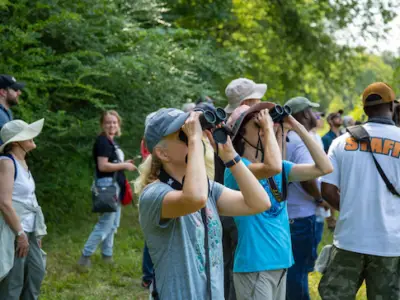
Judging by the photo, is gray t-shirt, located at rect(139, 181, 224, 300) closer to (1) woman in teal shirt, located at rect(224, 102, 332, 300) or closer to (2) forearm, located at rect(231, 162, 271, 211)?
(2) forearm, located at rect(231, 162, 271, 211)

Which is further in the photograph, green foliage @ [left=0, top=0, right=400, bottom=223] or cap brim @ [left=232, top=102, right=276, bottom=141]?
green foliage @ [left=0, top=0, right=400, bottom=223]

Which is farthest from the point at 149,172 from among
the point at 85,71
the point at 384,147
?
the point at 85,71

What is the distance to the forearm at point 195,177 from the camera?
8.59 ft

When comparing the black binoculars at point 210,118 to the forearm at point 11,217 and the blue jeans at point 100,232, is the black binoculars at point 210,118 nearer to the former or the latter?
the forearm at point 11,217

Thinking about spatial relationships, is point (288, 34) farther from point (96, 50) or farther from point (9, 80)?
point (9, 80)

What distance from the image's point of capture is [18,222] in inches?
186

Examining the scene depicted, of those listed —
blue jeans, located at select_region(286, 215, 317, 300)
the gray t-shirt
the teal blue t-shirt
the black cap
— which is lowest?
blue jeans, located at select_region(286, 215, 317, 300)

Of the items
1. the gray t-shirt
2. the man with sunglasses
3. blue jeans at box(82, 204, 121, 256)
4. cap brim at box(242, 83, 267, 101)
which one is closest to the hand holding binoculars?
the gray t-shirt

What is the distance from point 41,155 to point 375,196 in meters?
5.34

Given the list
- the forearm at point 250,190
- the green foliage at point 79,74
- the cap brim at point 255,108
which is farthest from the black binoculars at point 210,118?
the green foliage at point 79,74

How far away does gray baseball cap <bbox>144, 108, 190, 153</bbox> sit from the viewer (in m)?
2.78

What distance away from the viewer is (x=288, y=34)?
16891 millimetres

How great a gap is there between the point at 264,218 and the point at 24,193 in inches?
83.0

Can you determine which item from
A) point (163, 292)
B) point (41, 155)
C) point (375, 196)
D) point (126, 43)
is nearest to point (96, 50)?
point (126, 43)
